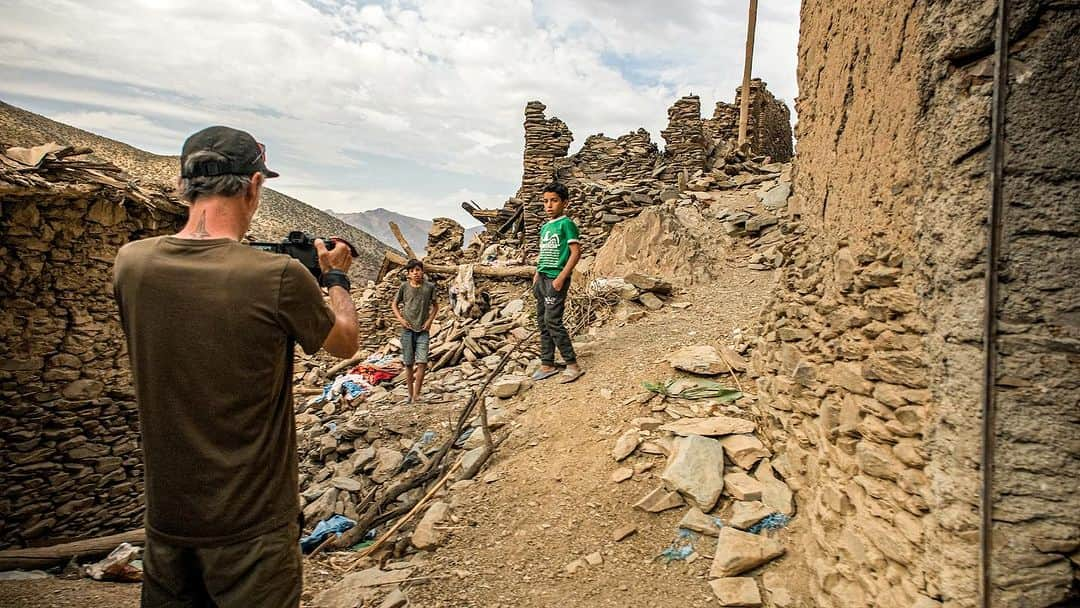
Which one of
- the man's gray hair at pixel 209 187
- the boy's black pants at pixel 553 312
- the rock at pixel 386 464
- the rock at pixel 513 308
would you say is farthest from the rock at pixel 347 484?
the rock at pixel 513 308

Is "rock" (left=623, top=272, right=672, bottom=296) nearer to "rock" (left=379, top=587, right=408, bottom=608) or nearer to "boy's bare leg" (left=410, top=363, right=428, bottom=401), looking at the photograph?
"boy's bare leg" (left=410, top=363, right=428, bottom=401)

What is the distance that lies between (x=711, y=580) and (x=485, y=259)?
10263 mm

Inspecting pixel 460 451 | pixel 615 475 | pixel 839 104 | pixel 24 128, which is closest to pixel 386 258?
pixel 460 451

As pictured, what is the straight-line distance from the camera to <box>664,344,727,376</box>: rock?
4.17 metres

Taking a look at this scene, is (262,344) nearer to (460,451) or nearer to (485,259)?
(460,451)

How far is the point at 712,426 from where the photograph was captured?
346 cm

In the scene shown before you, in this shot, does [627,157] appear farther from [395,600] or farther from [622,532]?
[395,600]

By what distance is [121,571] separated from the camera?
3643mm

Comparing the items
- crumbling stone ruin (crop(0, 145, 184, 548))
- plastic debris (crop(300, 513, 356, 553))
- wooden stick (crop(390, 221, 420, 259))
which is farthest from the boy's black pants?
wooden stick (crop(390, 221, 420, 259))

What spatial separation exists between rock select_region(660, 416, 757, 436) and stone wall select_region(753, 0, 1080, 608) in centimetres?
68

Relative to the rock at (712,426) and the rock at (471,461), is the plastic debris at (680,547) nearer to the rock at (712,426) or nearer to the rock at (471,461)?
the rock at (712,426)

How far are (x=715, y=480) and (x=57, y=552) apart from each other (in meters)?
4.83

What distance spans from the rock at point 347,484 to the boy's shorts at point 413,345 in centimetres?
183

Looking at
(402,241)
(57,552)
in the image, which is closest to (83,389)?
(57,552)
